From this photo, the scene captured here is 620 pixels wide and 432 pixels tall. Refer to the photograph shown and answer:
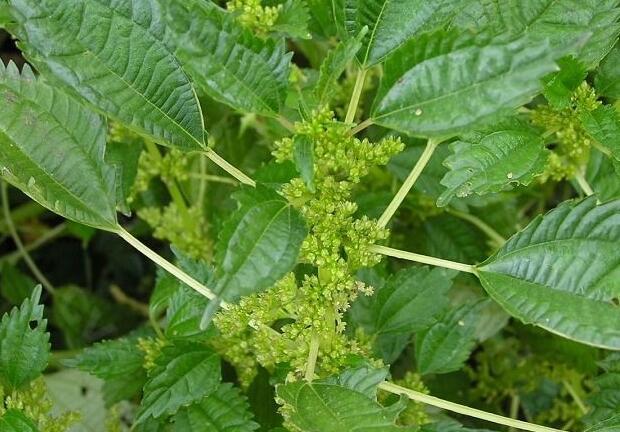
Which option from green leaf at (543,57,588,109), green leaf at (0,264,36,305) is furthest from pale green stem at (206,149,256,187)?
green leaf at (0,264,36,305)

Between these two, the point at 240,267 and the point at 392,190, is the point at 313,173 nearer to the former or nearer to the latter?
the point at 240,267

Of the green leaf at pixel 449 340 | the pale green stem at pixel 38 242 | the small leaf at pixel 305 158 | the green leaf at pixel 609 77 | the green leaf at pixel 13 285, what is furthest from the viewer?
the pale green stem at pixel 38 242

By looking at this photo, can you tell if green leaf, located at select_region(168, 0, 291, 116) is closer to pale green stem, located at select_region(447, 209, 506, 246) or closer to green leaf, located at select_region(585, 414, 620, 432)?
green leaf, located at select_region(585, 414, 620, 432)

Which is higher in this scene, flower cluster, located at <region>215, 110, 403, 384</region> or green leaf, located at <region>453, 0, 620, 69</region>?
green leaf, located at <region>453, 0, 620, 69</region>

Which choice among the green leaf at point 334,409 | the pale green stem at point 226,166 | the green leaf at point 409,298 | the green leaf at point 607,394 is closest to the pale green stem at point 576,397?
the green leaf at point 607,394

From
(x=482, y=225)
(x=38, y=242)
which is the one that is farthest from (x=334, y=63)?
(x=38, y=242)

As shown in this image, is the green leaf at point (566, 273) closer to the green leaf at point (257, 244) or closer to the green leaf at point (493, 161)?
the green leaf at point (493, 161)
